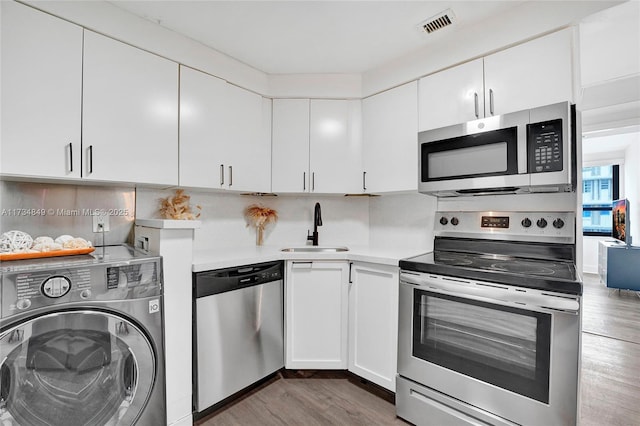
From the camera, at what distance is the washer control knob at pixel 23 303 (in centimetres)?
109

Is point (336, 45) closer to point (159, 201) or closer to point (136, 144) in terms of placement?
point (136, 144)

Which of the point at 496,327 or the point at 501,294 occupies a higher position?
the point at 501,294

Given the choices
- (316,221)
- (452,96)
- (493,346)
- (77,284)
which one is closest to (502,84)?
(452,96)

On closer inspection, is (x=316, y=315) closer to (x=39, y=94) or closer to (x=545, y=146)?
(x=545, y=146)

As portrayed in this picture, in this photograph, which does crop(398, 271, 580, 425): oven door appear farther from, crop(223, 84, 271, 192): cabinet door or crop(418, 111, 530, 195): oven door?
crop(223, 84, 271, 192): cabinet door

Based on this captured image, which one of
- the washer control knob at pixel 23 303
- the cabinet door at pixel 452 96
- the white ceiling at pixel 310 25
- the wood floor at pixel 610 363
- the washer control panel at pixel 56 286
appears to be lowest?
the wood floor at pixel 610 363

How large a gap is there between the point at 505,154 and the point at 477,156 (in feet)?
0.48

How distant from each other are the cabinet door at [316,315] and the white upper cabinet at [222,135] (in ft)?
2.56

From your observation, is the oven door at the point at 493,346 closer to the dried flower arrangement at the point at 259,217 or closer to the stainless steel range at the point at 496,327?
the stainless steel range at the point at 496,327

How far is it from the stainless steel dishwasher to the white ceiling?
150 cm

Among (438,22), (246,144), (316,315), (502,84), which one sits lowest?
(316,315)

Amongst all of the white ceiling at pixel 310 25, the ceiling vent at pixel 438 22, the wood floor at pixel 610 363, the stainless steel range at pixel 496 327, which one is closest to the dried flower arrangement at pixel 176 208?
the white ceiling at pixel 310 25

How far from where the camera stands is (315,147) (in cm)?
242

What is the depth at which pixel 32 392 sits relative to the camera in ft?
3.77
